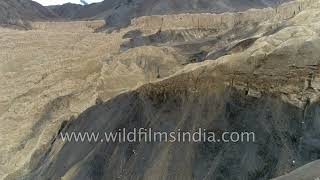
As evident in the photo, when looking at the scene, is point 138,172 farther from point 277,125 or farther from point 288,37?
point 288,37

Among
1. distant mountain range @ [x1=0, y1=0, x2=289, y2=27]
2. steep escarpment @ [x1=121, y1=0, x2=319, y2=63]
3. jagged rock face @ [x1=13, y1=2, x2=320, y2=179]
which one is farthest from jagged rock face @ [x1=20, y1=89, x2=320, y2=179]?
distant mountain range @ [x1=0, y1=0, x2=289, y2=27]

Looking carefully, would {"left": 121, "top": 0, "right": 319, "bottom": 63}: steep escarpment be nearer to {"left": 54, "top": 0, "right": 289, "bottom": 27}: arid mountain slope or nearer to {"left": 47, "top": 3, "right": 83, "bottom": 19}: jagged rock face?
{"left": 54, "top": 0, "right": 289, "bottom": 27}: arid mountain slope

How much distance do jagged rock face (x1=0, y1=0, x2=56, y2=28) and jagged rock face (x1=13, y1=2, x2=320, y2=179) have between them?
62.6 metres

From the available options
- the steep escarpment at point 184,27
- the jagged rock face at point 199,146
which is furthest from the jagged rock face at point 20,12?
the jagged rock face at point 199,146

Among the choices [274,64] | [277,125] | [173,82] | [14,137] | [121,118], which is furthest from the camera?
[14,137]

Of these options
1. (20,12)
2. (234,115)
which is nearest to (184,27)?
(20,12)

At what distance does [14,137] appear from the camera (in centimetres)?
3703

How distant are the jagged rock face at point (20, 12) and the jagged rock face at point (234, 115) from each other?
205 feet

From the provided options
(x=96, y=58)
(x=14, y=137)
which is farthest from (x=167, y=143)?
(x=96, y=58)

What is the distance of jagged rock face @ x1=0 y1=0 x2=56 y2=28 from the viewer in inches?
3381

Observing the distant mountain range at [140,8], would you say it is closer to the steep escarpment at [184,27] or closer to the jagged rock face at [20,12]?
the jagged rock face at [20,12]

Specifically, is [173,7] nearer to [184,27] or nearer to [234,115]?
[184,27]

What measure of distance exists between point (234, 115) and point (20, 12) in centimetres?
7863

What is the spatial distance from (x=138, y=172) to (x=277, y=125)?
5.86 m
